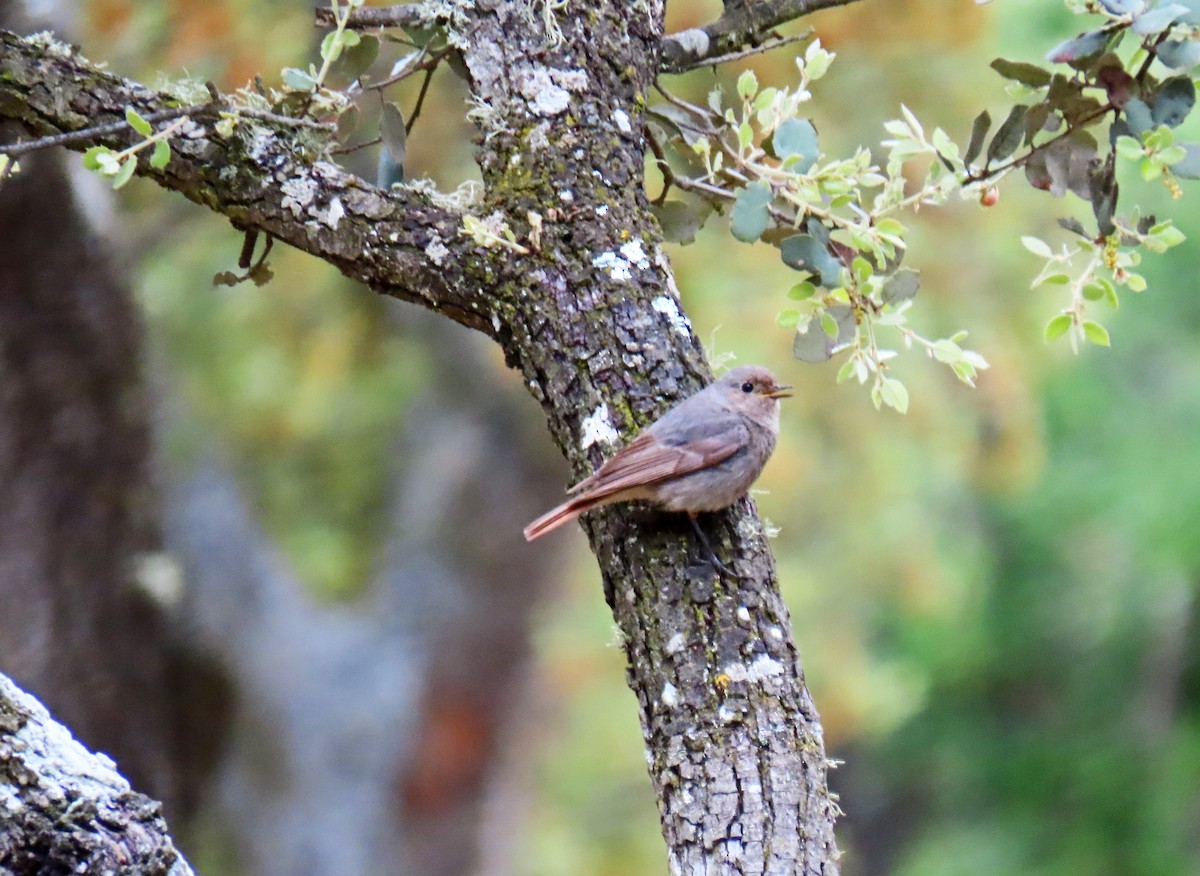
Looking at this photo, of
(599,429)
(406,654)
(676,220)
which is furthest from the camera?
(406,654)

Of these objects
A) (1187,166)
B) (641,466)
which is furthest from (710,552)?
(1187,166)

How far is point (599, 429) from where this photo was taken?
2.35 meters

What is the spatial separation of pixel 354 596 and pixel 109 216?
2884mm

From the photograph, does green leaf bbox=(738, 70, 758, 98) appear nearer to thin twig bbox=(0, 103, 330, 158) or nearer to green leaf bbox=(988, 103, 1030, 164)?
green leaf bbox=(988, 103, 1030, 164)

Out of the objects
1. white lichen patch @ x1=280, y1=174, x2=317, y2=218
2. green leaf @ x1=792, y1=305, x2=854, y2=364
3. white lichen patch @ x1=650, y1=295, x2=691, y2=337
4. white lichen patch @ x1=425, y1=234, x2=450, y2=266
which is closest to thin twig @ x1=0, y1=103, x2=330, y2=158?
white lichen patch @ x1=280, y1=174, x2=317, y2=218

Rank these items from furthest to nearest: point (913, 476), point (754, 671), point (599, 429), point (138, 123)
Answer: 1. point (913, 476)
2. point (599, 429)
3. point (138, 123)
4. point (754, 671)

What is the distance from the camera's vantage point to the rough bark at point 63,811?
6.02 ft

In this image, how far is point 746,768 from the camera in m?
2.05

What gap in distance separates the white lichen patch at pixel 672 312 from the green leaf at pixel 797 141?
0.33 meters

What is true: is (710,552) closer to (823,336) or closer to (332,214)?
(823,336)

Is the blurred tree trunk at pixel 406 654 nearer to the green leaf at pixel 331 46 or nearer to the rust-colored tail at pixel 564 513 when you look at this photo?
the rust-colored tail at pixel 564 513

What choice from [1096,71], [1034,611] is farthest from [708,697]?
[1034,611]

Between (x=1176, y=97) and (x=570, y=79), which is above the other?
(x=570, y=79)

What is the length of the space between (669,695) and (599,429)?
0.49 m
